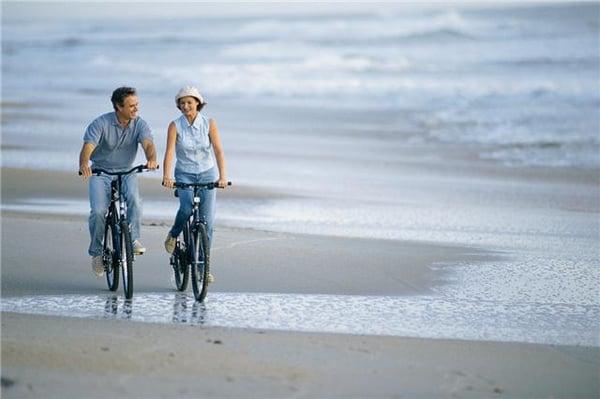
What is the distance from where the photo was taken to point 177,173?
784 cm

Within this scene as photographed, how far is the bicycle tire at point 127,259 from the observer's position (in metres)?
7.57

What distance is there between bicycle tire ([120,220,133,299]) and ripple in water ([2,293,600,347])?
0.11 meters

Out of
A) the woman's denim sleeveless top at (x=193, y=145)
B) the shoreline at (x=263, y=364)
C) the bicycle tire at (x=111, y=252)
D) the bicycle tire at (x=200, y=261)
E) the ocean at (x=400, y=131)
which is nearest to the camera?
the shoreline at (x=263, y=364)

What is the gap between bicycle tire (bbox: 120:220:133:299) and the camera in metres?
7.57

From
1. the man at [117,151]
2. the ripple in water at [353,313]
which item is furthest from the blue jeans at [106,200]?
the ripple in water at [353,313]

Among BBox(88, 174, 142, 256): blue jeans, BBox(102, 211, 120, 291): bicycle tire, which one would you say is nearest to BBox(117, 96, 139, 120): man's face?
BBox(88, 174, 142, 256): blue jeans

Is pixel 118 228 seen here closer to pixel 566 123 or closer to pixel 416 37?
pixel 566 123

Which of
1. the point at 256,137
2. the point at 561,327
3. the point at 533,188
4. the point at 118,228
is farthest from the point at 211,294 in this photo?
the point at 256,137

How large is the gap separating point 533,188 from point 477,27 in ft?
194

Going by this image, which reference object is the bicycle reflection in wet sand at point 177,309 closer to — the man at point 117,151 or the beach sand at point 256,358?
the beach sand at point 256,358

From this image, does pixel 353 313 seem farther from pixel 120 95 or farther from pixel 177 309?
pixel 120 95

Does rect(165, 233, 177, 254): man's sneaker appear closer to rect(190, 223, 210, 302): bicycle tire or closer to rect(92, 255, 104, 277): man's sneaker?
rect(190, 223, 210, 302): bicycle tire

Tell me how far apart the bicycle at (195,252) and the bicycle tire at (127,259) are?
0.43m

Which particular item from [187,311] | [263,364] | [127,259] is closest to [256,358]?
[263,364]
